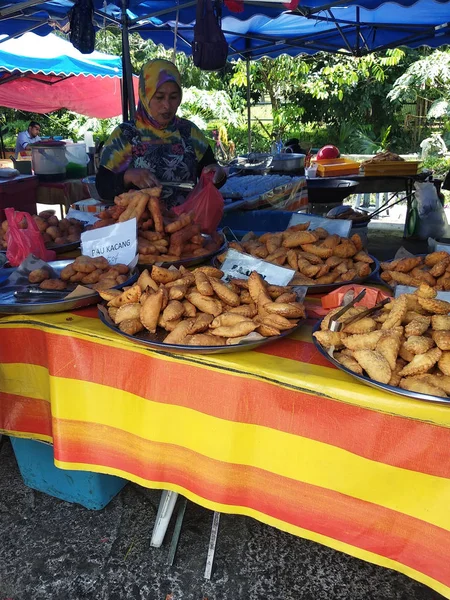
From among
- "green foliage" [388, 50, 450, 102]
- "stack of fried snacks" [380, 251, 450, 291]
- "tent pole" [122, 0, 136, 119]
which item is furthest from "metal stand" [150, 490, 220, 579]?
"green foliage" [388, 50, 450, 102]

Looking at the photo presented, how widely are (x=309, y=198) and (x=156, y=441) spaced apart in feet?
11.2

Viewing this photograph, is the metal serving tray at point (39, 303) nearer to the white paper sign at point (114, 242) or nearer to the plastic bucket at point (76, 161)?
the white paper sign at point (114, 242)

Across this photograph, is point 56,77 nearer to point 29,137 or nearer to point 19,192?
point 29,137

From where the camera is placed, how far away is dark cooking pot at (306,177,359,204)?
14.5 ft

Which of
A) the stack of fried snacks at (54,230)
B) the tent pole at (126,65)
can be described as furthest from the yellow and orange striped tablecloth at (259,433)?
the tent pole at (126,65)

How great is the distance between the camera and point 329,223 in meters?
2.32

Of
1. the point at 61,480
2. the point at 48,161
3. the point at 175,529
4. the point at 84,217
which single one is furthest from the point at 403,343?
the point at 48,161

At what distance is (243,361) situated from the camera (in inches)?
55.2

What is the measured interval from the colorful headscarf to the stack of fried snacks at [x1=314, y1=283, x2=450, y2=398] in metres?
2.06

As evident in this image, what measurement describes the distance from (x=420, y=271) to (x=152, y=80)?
198cm

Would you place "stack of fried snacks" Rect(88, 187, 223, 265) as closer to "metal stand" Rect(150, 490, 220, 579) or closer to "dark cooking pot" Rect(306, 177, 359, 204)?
"metal stand" Rect(150, 490, 220, 579)

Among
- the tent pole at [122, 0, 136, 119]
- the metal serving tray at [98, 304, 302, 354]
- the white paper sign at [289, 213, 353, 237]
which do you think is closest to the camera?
the metal serving tray at [98, 304, 302, 354]

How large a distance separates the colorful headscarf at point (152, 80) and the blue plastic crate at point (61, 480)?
1.93 metres

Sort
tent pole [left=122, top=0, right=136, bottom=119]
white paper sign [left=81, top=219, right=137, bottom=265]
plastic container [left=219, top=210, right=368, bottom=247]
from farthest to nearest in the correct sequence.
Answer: tent pole [left=122, top=0, right=136, bottom=119], plastic container [left=219, top=210, right=368, bottom=247], white paper sign [left=81, top=219, right=137, bottom=265]
